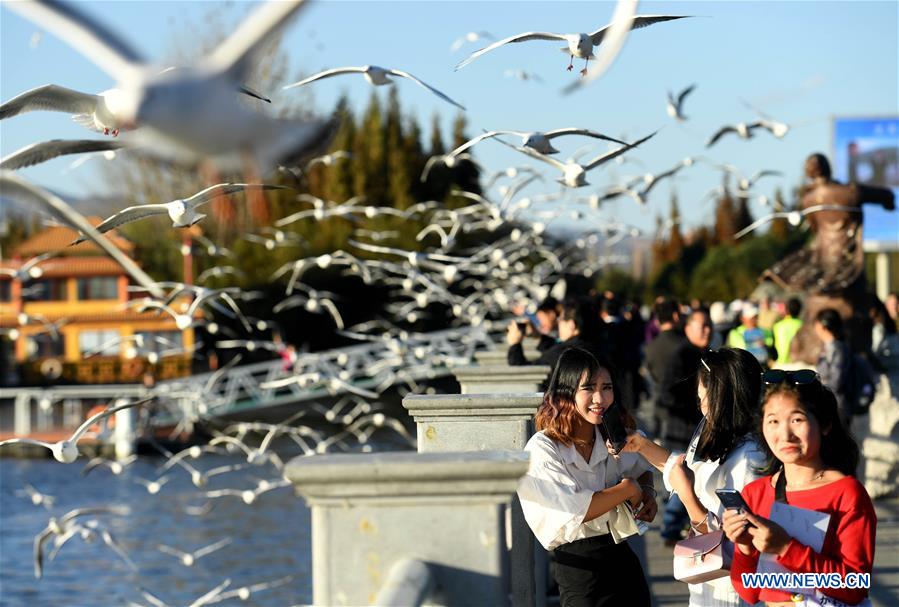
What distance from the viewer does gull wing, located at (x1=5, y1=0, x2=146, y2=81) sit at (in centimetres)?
521

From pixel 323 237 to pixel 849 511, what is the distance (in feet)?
156

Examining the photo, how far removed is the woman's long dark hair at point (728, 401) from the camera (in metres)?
4.88

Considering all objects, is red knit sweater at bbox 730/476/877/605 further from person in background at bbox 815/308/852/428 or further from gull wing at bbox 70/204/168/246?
person in background at bbox 815/308/852/428

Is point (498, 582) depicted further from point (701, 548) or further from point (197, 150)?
point (197, 150)

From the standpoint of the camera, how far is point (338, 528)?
12.6ft

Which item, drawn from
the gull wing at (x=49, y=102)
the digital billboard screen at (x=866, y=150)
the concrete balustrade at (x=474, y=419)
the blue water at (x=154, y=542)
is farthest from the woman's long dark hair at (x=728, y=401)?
the digital billboard screen at (x=866, y=150)

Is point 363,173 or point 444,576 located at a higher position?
point 363,173

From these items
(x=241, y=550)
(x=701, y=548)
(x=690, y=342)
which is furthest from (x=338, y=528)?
(x=241, y=550)

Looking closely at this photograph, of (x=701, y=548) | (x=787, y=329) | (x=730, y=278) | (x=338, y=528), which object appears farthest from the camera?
(x=730, y=278)

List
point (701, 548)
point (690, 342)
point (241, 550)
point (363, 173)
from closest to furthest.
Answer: point (701, 548), point (690, 342), point (241, 550), point (363, 173)

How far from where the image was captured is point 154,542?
1033 inches

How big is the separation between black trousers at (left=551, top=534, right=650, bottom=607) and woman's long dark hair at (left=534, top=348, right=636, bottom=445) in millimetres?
434

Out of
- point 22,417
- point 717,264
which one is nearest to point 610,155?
point 22,417

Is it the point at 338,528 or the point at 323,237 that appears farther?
the point at 323,237
